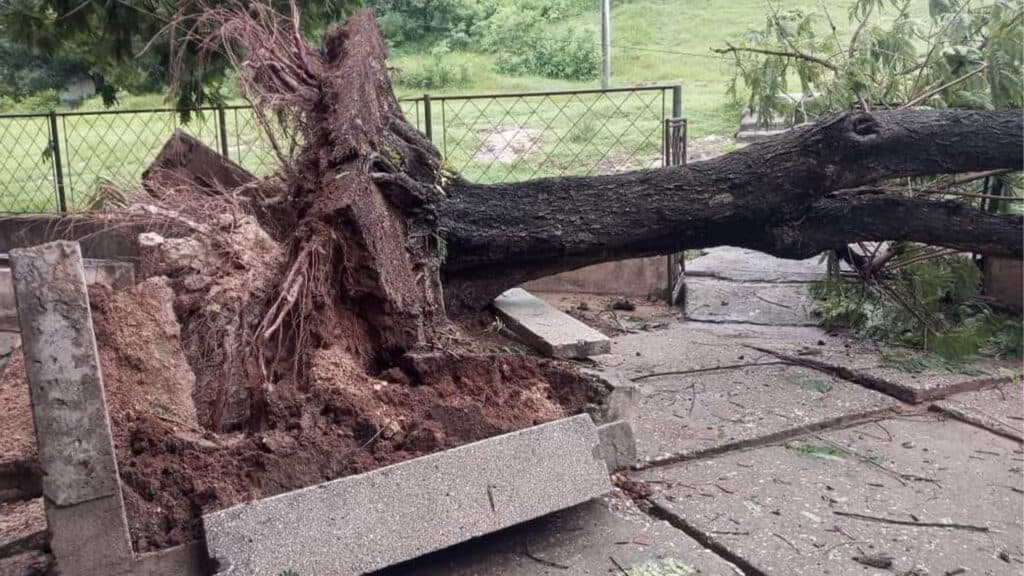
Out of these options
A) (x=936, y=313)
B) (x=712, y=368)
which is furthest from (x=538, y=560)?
(x=936, y=313)

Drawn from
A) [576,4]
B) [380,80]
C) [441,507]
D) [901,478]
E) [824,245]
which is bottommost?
[901,478]

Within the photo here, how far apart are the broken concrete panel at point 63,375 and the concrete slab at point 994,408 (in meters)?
3.75

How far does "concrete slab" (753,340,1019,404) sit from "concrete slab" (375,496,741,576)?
197 centimetres

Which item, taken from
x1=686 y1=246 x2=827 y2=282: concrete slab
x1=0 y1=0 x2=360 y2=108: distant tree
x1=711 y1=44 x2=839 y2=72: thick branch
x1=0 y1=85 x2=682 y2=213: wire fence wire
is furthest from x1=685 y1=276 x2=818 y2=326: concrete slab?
x1=0 y1=0 x2=360 y2=108: distant tree

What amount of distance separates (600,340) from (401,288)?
1079mm

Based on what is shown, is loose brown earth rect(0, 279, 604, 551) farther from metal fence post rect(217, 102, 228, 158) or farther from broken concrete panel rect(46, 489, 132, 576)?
metal fence post rect(217, 102, 228, 158)

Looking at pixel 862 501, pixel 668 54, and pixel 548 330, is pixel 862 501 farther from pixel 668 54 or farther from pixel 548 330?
pixel 668 54

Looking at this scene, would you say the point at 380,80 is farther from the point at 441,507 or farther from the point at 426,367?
the point at 441,507

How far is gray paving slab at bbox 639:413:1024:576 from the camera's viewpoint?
305cm

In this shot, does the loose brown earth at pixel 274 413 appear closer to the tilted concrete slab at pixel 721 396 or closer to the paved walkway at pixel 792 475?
the paved walkway at pixel 792 475

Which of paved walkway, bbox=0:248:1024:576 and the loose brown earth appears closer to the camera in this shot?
the loose brown earth

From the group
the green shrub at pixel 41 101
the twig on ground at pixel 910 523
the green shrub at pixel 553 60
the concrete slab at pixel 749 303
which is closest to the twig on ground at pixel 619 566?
the twig on ground at pixel 910 523

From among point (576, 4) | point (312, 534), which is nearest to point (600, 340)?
point (312, 534)

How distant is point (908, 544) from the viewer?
3125 mm
